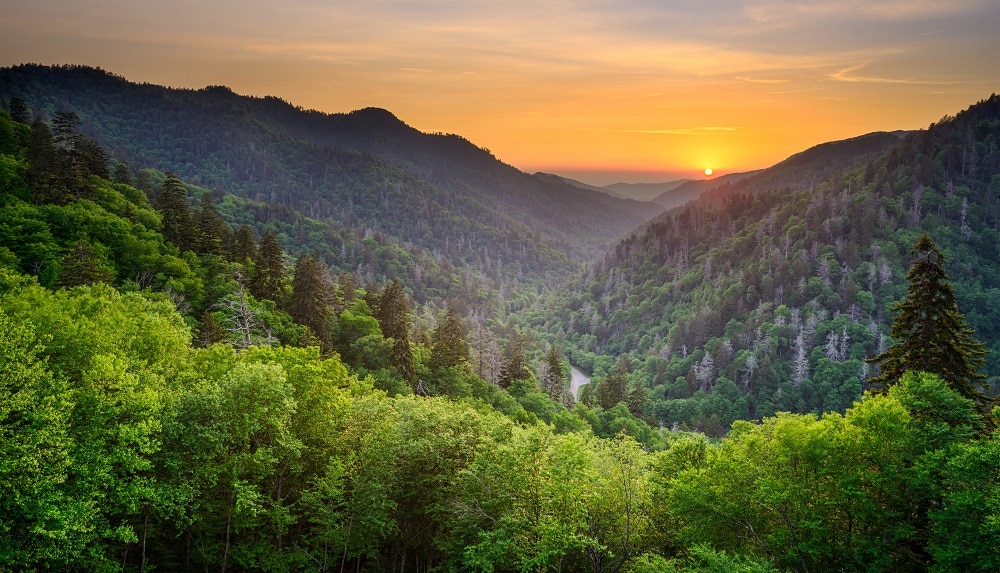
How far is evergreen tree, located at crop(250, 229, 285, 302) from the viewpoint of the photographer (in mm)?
69125

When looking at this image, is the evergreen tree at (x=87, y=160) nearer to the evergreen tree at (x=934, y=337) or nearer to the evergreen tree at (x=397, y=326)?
the evergreen tree at (x=397, y=326)

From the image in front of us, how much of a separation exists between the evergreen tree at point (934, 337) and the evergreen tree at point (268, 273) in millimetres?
61912

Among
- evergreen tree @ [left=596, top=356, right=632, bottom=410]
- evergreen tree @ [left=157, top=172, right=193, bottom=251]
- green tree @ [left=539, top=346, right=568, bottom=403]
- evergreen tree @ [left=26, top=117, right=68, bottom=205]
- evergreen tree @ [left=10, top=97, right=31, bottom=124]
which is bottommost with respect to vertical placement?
evergreen tree @ [left=596, top=356, right=632, bottom=410]

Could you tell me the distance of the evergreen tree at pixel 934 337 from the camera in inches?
1150

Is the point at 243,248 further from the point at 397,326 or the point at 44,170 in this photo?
the point at 397,326

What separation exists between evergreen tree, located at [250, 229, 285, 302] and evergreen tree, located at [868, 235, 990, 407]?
61912mm

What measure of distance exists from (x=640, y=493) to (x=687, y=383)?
5677 inches

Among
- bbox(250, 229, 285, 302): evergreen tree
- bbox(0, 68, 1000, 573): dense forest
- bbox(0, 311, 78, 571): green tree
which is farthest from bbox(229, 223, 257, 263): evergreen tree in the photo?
bbox(0, 311, 78, 571): green tree

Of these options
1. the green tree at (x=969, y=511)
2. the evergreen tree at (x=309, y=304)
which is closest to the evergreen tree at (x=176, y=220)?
the evergreen tree at (x=309, y=304)

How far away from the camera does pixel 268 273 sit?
7031cm

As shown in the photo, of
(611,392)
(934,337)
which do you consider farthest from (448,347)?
(934,337)

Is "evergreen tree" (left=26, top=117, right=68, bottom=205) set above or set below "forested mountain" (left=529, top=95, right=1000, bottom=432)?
above

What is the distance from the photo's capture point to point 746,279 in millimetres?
198250

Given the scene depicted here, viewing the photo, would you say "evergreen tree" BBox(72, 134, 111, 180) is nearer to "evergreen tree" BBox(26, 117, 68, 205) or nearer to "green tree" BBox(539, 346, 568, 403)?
"evergreen tree" BBox(26, 117, 68, 205)
